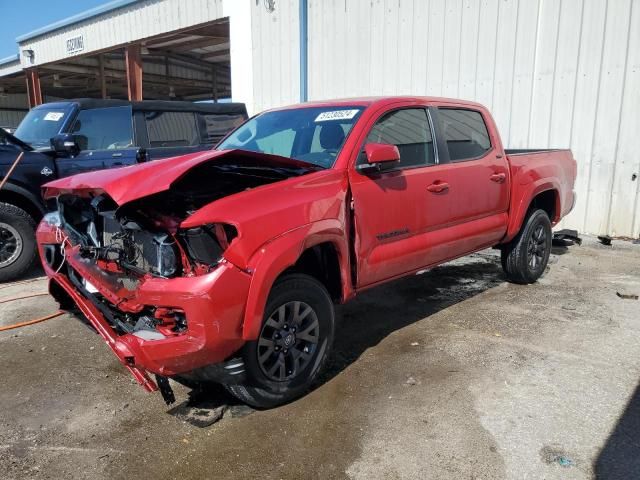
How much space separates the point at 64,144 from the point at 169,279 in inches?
160

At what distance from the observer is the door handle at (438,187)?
396 centimetres

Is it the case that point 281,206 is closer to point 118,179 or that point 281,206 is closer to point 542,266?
point 118,179

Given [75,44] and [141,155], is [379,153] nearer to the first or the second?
[141,155]

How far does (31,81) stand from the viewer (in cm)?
1925

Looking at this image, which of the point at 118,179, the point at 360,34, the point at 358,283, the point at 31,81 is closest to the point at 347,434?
the point at 358,283

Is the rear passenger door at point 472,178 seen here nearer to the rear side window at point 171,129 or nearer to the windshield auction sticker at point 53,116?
the rear side window at point 171,129

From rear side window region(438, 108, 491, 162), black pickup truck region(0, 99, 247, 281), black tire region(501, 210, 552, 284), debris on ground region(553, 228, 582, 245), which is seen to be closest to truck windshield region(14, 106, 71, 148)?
black pickup truck region(0, 99, 247, 281)

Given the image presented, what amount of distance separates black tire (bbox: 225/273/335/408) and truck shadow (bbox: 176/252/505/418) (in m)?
0.22

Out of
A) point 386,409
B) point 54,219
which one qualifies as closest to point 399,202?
point 386,409

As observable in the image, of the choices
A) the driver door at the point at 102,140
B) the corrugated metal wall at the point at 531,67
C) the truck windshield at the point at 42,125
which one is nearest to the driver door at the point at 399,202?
the driver door at the point at 102,140

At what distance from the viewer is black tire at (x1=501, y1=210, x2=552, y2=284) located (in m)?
5.31

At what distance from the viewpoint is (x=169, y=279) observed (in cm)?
261

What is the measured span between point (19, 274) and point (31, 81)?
16.7 m

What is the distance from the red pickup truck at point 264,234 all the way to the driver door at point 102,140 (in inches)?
96.0
